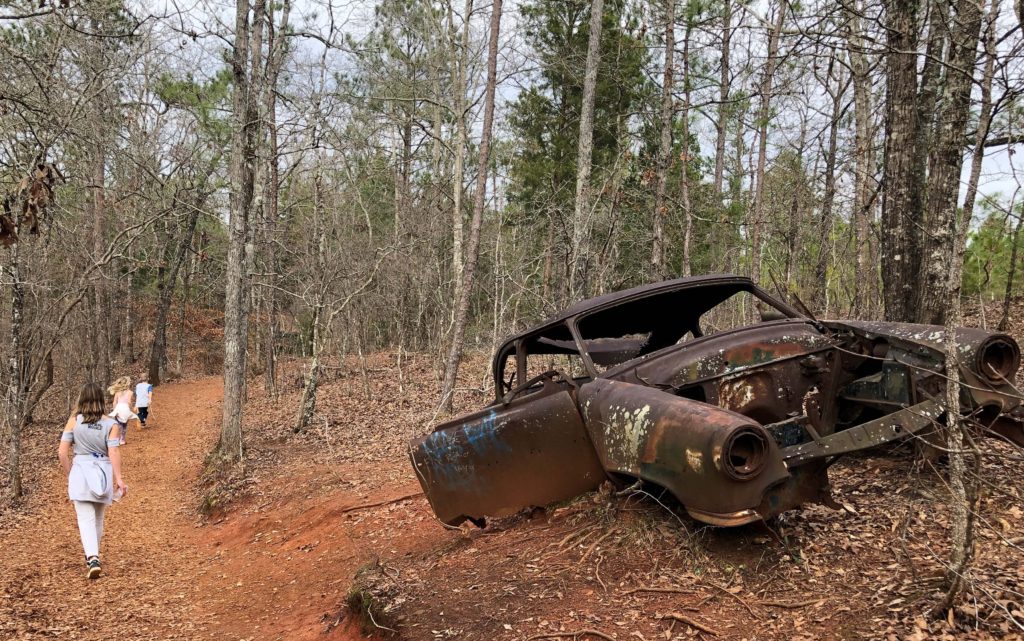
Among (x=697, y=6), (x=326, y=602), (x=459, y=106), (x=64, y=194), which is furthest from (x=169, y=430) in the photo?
(x=697, y=6)

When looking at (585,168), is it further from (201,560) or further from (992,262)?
(992,262)

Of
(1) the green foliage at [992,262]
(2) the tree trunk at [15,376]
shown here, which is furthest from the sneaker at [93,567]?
(1) the green foliage at [992,262]

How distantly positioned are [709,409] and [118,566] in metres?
6.39

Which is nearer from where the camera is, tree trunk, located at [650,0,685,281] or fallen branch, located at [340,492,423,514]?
fallen branch, located at [340,492,423,514]

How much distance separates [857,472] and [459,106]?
14.7 metres

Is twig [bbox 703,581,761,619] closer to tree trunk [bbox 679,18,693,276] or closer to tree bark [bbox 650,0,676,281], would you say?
tree bark [bbox 650,0,676,281]

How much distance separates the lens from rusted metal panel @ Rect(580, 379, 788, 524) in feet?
10.3

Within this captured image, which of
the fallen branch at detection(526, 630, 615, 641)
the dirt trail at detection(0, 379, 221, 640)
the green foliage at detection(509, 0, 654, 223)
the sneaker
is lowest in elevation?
the dirt trail at detection(0, 379, 221, 640)

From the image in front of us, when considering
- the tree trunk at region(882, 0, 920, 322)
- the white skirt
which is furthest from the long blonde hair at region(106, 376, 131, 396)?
the tree trunk at region(882, 0, 920, 322)

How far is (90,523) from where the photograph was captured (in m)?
5.89

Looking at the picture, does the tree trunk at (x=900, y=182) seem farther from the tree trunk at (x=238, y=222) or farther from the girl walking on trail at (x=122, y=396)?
the girl walking on trail at (x=122, y=396)

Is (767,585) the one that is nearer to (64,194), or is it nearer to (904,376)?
(904,376)

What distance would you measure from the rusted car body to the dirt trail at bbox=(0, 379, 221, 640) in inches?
108

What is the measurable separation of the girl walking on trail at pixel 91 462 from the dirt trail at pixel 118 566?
0.54 metres
